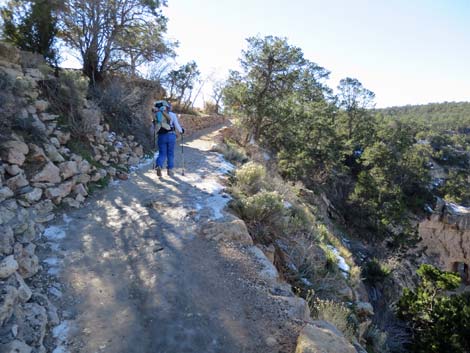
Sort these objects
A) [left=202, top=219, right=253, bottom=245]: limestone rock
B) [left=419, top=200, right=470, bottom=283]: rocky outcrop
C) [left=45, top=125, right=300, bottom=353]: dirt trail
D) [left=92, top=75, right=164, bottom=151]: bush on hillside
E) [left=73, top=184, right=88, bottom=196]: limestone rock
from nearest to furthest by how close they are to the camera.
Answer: [left=45, top=125, right=300, bottom=353]: dirt trail, [left=202, top=219, right=253, bottom=245]: limestone rock, [left=73, top=184, right=88, bottom=196]: limestone rock, [left=92, top=75, right=164, bottom=151]: bush on hillside, [left=419, top=200, right=470, bottom=283]: rocky outcrop

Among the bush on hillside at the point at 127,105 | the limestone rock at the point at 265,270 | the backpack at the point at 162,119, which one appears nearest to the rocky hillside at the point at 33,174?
the bush on hillside at the point at 127,105

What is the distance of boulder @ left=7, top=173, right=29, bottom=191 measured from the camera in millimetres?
4318

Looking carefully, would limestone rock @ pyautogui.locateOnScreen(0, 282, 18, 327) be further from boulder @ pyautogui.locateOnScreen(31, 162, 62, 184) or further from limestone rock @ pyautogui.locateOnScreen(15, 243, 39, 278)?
boulder @ pyautogui.locateOnScreen(31, 162, 62, 184)

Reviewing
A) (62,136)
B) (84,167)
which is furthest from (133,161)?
(84,167)

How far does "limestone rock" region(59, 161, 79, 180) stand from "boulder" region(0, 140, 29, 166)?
627mm

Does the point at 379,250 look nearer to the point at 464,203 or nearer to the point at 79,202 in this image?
the point at 79,202

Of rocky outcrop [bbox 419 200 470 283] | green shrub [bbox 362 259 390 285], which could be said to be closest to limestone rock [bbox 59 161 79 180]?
green shrub [bbox 362 259 390 285]

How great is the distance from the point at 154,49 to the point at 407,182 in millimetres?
20338

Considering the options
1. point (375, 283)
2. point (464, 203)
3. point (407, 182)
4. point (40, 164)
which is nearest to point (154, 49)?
point (40, 164)

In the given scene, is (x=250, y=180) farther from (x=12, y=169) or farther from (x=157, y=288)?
(x=12, y=169)

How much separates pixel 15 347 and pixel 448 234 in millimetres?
28530

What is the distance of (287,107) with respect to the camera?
1366 cm

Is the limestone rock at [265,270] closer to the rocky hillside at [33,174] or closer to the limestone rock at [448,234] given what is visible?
the rocky hillside at [33,174]

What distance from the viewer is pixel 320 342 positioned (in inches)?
96.4
